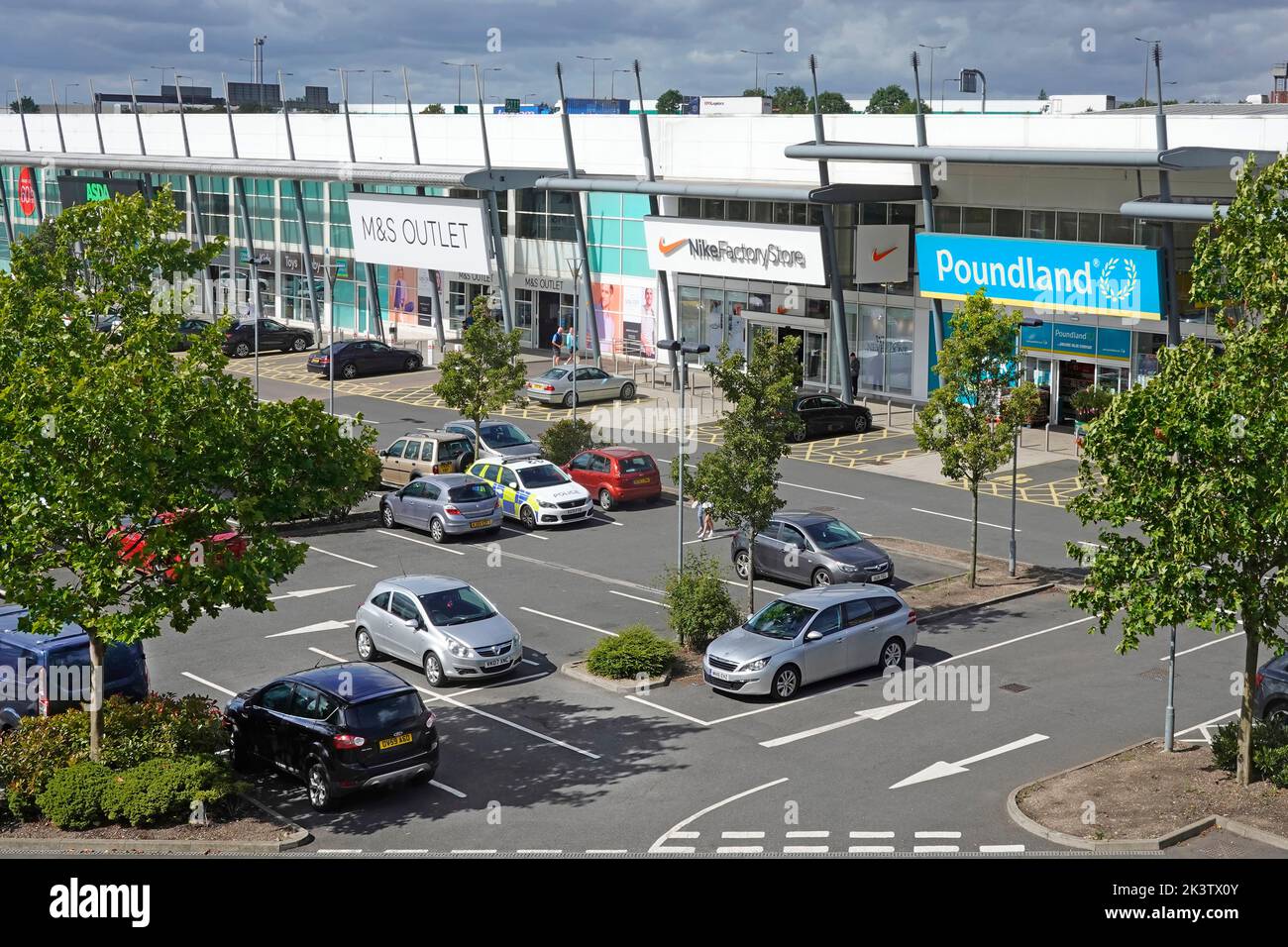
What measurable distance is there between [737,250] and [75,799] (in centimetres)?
3764

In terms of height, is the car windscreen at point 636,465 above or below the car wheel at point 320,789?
above

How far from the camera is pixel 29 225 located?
9369cm

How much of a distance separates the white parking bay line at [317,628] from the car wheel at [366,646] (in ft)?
5.06

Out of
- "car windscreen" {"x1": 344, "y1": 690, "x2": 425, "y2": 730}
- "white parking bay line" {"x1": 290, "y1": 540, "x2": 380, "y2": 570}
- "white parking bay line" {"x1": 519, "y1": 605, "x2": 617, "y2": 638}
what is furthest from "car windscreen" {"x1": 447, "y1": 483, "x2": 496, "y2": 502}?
"car windscreen" {"x1": 344, "y1": 690, "x2": 425, "y2": 730}

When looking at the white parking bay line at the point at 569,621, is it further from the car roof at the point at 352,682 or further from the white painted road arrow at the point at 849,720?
the car roof at the point at 352,682

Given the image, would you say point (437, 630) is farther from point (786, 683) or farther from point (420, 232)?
point (420, 232)

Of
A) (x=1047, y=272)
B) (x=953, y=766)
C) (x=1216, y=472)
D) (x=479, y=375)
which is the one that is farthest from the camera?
(x=1047, y=272)

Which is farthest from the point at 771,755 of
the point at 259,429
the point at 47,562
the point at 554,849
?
the point at 47,562

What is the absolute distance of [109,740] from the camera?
1891cm

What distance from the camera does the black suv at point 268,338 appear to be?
6473cm

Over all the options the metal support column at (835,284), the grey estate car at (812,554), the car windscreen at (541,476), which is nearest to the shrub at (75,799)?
the grey estate car at (812,554)

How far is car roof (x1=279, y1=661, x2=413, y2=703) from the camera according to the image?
18922 mm

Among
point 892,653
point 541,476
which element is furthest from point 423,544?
point 892,653

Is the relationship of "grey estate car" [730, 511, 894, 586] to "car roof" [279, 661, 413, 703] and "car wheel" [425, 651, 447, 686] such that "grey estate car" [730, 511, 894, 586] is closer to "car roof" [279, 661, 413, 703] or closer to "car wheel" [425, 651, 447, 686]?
"car wheel" [425, 651, 447, 686]
